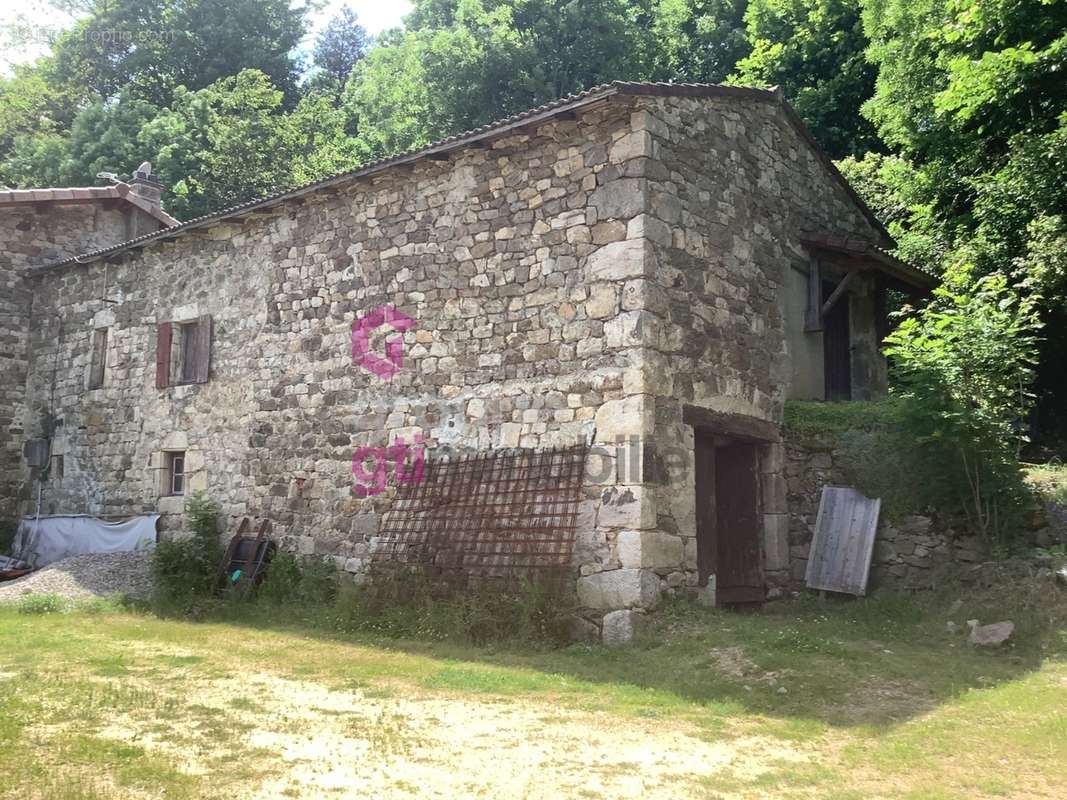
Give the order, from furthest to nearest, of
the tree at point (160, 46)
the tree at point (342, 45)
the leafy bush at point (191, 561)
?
the tree at point (342, 45) < the tree at point (160, 46) < the leafy bush at point (191, 561)

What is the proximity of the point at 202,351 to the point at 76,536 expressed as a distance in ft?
12.0

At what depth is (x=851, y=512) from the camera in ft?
32.7

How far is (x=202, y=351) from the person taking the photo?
12.8 meters

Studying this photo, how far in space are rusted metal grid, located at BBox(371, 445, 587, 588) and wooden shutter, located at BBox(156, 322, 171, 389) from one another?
5.06 metres

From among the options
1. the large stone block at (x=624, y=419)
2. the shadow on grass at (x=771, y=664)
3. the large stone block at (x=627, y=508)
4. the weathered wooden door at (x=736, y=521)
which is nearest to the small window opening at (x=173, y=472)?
the shadow on grass at (x=771, y=664)

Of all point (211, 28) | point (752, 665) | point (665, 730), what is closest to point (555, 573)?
point (752, 665)

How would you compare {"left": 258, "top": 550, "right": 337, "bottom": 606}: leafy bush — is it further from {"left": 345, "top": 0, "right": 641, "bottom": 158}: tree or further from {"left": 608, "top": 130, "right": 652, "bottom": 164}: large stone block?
{"left": 345, "top": 0, "right": 641, "bottom": 158}: tree

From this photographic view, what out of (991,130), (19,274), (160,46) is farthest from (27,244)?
(160,46)

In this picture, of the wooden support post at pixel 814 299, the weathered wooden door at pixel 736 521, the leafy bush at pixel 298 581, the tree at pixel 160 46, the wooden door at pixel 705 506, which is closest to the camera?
the wooden door at pixel 705 506

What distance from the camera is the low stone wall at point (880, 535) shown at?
940 cm

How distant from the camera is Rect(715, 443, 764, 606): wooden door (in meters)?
10.1

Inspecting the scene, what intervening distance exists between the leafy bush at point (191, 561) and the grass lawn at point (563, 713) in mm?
2034

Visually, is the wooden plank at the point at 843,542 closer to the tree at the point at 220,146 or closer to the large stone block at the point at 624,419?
the large stone block at the point at 624,419

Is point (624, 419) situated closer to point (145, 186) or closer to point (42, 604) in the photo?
point (42, 604)
